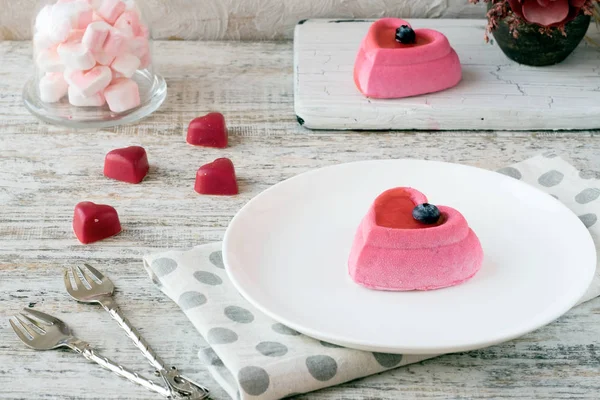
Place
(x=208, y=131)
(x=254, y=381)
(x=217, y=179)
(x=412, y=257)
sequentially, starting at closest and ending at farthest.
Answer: (x=254, y=381), (x=412, y=257), (x=217, y=179), (x=208, y=131)

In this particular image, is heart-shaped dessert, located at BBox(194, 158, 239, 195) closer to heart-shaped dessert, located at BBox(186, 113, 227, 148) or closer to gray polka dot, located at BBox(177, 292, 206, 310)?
heart-shaped dessert, located at BBox(186, 113, 227, 148)

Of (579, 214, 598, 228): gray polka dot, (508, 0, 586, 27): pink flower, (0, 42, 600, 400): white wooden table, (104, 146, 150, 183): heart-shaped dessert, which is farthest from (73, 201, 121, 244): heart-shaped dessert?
(508, 0, 586, 27): pink flower

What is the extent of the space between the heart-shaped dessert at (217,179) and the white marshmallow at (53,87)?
348mm

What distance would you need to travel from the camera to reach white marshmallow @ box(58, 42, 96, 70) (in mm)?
Result: 1318

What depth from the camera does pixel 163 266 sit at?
3.29 feet

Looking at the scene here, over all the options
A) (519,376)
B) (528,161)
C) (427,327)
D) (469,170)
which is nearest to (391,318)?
(427,327)

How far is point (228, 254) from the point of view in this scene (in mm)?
956

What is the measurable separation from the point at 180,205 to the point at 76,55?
32 cm

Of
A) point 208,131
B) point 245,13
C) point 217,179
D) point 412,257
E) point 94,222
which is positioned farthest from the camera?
point 245,13

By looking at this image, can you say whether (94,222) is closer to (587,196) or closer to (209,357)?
(209,357)

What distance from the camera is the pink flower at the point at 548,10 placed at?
1.36 meters

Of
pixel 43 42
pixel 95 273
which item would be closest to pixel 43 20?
pixel 43 42

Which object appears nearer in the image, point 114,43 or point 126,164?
point 126,164

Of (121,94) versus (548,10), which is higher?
(548,10)
